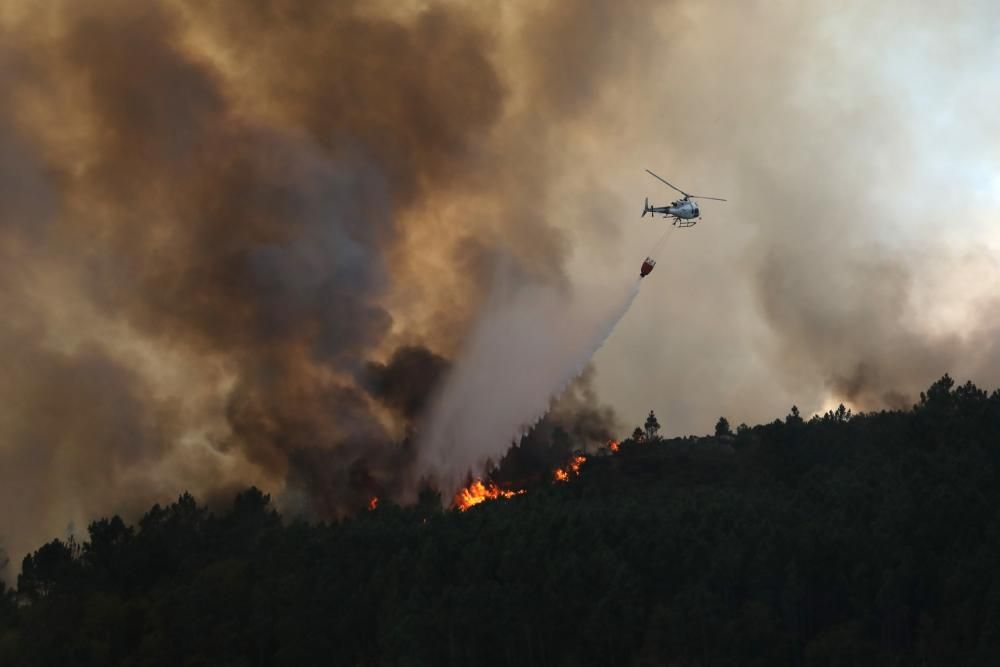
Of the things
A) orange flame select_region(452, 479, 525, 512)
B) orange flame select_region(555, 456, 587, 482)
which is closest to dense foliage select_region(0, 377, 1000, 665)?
orange flame select_region(452, 479, 525, 512)

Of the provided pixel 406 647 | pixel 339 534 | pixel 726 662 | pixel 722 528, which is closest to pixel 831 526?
pixel 722 528

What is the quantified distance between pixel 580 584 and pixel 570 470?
7734 cm

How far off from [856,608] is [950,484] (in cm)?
2754

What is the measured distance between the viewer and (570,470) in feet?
598

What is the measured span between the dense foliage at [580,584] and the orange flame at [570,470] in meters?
29.6

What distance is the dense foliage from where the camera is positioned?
9788 cm

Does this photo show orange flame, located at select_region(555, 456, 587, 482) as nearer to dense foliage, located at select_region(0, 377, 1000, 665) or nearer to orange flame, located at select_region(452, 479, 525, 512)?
orange flame, located at select_region(452, 479, 525, 512)

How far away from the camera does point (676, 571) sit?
361 feet

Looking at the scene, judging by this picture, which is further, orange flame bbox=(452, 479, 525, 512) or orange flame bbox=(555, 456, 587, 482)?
orange flame bbox=(555, 456, 587, 482)

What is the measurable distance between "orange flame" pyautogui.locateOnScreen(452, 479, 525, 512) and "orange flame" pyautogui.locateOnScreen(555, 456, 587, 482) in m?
6.74

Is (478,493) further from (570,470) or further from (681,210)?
(681,210)

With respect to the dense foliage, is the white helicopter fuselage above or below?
above

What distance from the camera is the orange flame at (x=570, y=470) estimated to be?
590 ft

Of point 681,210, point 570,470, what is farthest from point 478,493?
point 681,210
